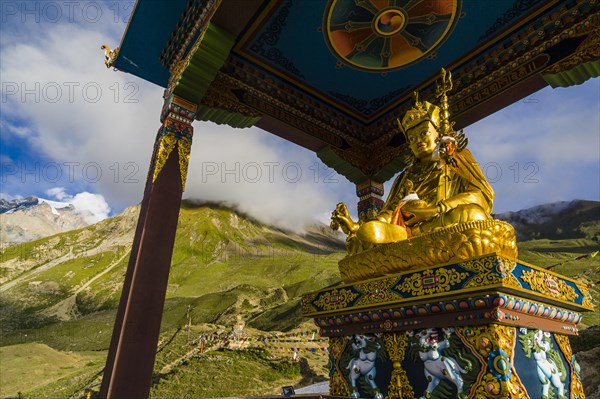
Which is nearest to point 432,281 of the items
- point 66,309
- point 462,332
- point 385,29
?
point 462,332

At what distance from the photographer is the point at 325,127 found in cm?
551

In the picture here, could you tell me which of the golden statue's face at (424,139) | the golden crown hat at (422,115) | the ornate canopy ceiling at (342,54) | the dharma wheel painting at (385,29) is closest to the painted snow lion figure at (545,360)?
the golden statue's face at (424,139)

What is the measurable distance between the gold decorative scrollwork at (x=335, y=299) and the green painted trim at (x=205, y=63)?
2.85m

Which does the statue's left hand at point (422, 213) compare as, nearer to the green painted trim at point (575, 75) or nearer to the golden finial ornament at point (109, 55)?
the green painted trim at point (575, 75)

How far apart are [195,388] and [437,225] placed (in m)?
8.90

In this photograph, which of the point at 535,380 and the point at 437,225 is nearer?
the point at 535,380

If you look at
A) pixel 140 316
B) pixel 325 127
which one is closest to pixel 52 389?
pixel 140 316

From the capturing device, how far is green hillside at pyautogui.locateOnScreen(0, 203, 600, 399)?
960 cm

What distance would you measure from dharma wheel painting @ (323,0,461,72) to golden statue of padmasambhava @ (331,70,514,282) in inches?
87.7

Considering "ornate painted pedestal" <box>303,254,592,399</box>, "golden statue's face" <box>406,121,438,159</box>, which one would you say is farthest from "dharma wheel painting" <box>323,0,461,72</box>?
"ornate painted pedestal" <box>303,254,592,399</box>

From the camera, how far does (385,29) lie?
443cm

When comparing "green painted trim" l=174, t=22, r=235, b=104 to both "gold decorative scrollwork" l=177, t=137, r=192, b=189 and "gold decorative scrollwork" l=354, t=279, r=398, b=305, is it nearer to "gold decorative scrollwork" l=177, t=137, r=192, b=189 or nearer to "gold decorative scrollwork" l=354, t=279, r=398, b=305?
"gold decorative scrollwork" l=177, t=137, r=192, b=189

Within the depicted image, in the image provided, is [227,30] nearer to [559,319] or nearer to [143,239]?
[143,239]

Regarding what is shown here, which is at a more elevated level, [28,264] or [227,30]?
[28,264]
